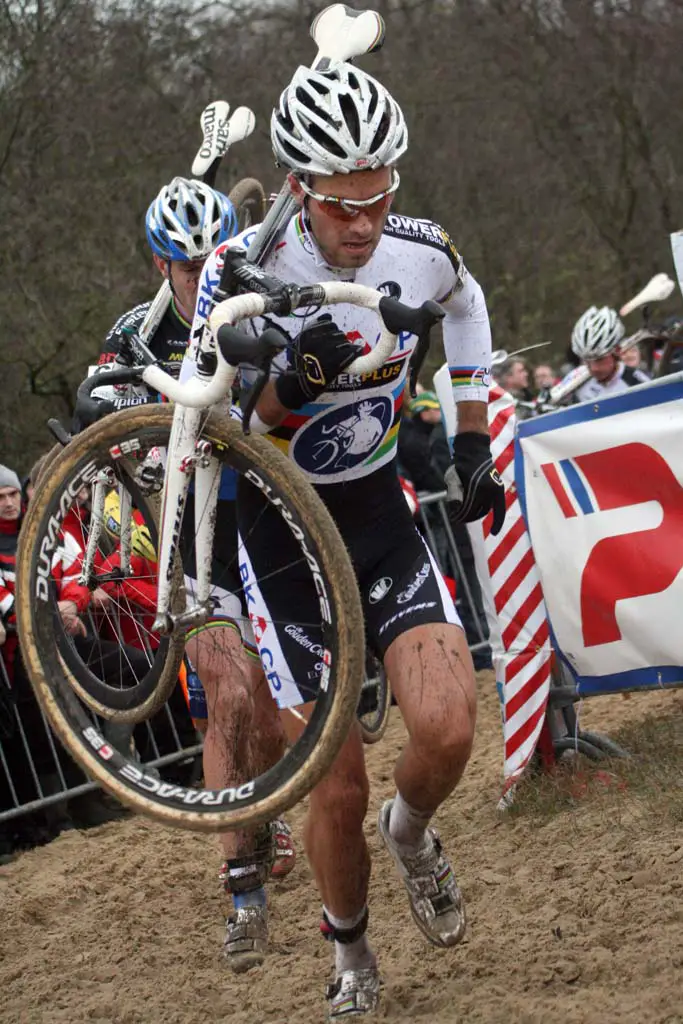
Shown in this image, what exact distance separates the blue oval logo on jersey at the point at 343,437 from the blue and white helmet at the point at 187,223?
1.34 meters

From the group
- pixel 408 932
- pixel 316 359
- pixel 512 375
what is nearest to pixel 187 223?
pixel 316 359

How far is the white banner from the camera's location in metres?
6.30

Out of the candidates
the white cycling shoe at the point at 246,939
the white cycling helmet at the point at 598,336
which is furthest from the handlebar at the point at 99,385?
the white cycling helmet at the point at 598,336

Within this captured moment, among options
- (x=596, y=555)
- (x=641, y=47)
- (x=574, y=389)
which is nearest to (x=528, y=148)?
(x=641, y=47)

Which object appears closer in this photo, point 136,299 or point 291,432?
point 291,432

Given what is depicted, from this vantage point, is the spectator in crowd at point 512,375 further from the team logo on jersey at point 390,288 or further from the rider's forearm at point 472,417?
the team logo on jersey at point 390,288

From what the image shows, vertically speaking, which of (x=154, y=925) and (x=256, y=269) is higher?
(x=256, y=269)

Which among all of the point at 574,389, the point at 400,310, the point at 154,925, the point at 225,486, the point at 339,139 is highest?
the point at 339,139

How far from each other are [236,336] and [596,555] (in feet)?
10.2

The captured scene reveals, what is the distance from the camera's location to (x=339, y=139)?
4074mm

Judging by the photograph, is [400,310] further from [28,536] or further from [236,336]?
[28,536]

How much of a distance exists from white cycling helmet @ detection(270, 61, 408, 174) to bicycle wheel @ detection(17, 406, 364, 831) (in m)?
0.79

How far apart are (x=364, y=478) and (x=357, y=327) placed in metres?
0.52

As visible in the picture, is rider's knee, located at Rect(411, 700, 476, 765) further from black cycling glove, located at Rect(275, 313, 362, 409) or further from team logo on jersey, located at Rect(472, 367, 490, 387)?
team logo on jersey, located at Rect(472, 367, 490, 387)
